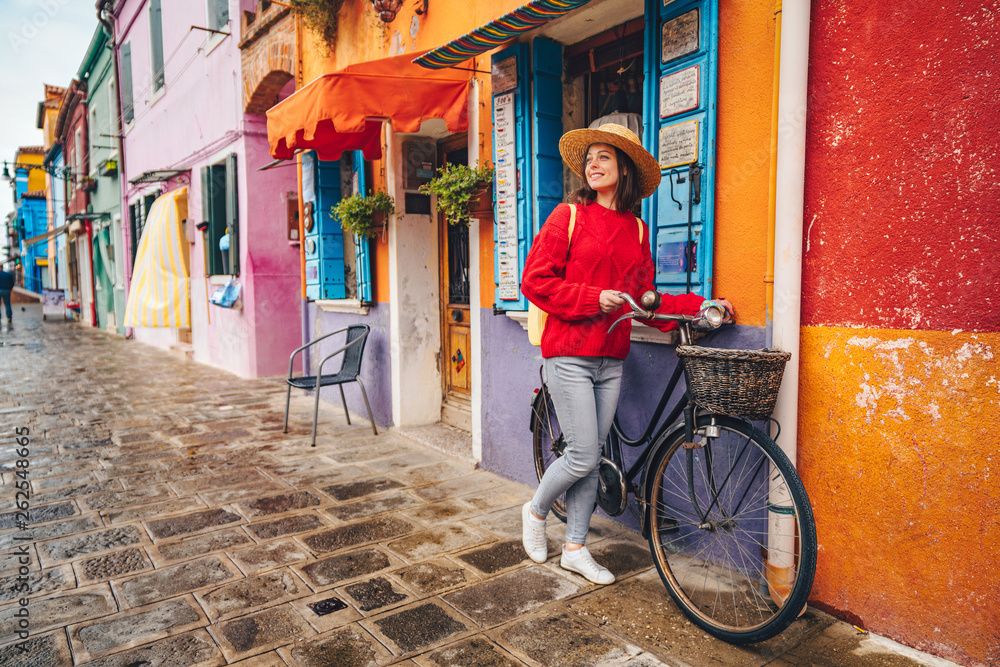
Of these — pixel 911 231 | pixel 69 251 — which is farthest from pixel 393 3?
pixel 69 251

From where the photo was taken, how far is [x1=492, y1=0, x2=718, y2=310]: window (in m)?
3.03

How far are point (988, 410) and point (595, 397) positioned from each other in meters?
1.41

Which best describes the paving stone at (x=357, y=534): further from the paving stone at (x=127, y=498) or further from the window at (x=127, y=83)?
the window at (x=127, y=83)

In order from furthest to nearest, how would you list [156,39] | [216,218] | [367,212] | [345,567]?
[156,39] < [216,218] < [367,212] < [345,567]

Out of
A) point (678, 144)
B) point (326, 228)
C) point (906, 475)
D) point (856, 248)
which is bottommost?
point (906, 475)

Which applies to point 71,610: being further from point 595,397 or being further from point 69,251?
point 69,251

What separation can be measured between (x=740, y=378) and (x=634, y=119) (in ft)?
6.56

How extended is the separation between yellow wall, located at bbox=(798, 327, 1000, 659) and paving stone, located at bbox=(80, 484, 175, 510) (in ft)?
12.4

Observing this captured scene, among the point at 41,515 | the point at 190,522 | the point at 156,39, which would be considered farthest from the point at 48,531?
the point at 156,39

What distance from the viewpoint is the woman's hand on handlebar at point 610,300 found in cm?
257

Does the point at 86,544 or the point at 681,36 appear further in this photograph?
the point at 86,544

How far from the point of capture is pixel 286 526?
373cm

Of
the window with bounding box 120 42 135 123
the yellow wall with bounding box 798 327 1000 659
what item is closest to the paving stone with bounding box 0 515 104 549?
the yellow wall with bounding box 798 327 1000 659

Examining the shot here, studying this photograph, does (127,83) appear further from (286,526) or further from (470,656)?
(470,656)
